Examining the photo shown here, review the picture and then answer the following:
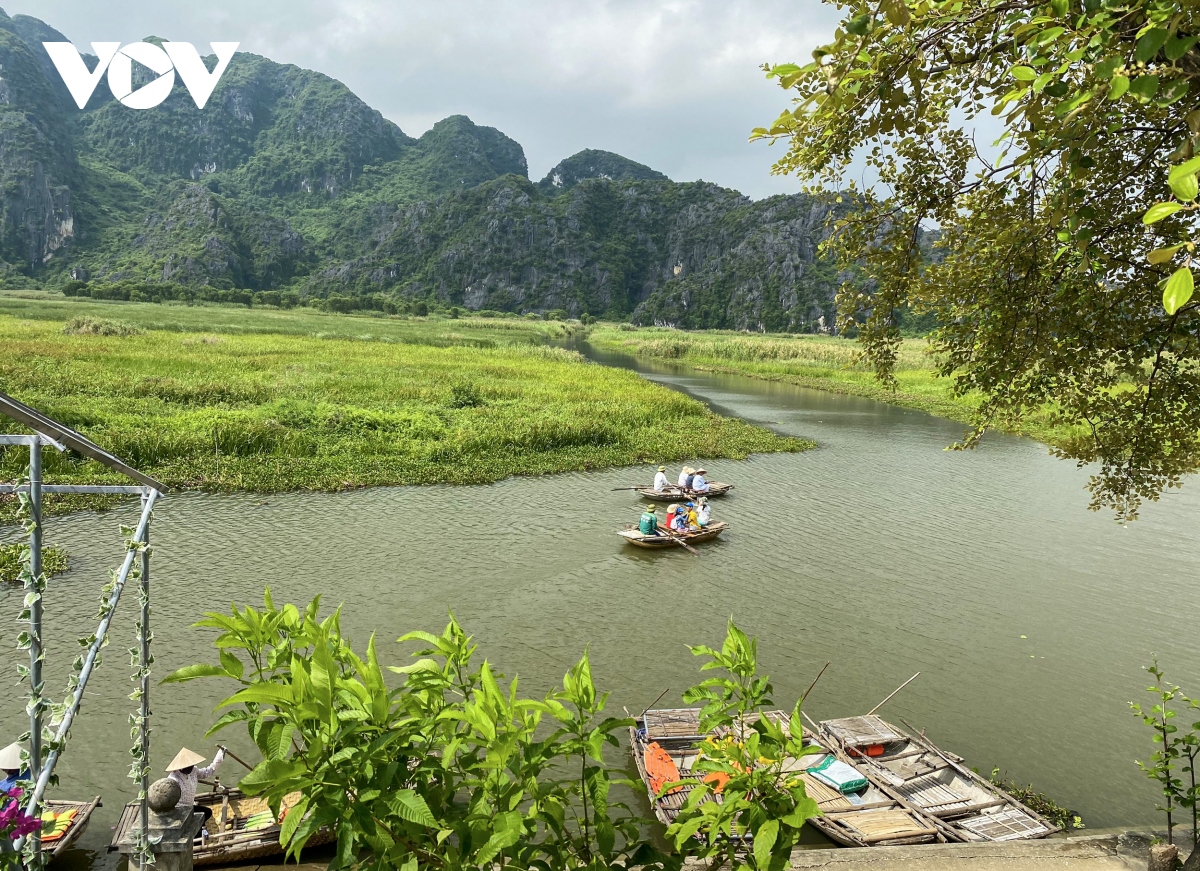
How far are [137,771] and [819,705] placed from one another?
8.05 metres

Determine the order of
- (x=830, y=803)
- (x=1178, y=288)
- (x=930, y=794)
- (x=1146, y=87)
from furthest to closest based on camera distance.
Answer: (x=930, y=794) → (x=830, y=803) → (x=1146, y=87) → (x=1178, y=288)

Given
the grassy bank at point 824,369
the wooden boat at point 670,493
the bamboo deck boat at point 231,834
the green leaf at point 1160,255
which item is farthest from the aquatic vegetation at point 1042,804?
the grassy bank at point 824,369

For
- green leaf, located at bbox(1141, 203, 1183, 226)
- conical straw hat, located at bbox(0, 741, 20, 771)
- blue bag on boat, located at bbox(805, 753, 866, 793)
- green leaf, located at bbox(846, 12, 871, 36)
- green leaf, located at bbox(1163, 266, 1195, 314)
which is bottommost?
blue bag on boat, located at bbox(805, 753, 866, 793)

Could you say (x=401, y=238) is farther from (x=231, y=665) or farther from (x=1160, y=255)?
(x=1160, y=255)

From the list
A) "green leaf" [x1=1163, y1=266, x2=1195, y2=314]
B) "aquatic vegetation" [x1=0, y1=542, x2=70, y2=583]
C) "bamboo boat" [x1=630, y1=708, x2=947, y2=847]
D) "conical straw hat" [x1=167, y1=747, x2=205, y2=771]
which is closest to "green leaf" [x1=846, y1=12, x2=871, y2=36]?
"green leaf" [x1=1163, y1=266, x2=1195, y2=314]

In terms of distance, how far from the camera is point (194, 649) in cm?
1005

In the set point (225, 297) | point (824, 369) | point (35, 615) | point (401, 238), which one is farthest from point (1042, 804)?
point (401, 238)

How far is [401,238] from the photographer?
17962cm

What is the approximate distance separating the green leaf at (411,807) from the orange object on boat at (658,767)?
526 centimetres

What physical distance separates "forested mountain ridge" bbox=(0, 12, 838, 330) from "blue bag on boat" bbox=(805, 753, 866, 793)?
Result: 391ft

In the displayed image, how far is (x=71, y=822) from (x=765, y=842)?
22.0 ft

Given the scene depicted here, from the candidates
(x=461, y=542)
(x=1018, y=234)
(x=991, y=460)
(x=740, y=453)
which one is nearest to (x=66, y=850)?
(x=461, y=542)

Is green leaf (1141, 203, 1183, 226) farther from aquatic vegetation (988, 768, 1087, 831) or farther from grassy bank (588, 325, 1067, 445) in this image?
grassy bank (588, 325, 1067, 445)

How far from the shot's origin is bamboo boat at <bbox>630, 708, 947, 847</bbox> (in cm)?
646
